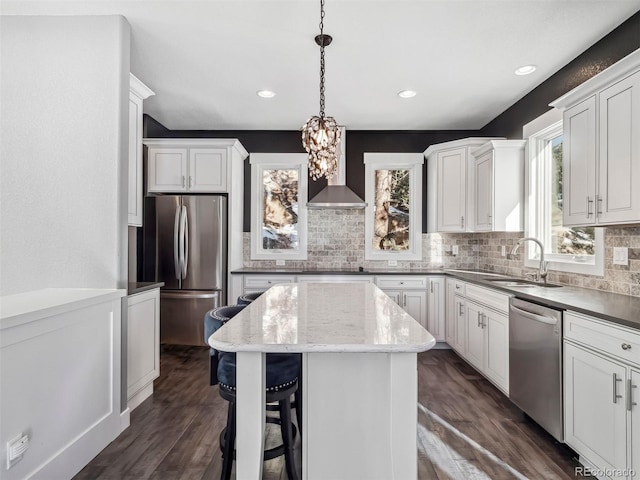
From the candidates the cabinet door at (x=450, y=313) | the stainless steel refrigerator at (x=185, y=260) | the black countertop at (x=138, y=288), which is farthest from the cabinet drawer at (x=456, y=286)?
the black countertop at (x=138, y=288)

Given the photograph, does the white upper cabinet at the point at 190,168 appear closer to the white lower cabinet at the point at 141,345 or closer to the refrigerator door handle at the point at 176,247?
the refrigerator door handle at the point at 176,247

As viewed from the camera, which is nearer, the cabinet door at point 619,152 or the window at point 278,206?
the cabinet door at point 619,152

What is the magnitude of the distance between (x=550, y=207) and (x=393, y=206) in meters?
1.87

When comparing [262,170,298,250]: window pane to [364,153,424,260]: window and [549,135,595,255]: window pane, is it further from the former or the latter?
[549,135,595,255]: window pane

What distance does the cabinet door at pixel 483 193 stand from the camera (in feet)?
11.6

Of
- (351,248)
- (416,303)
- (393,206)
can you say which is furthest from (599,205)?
(351,248)

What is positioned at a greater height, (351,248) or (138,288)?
(351,248)

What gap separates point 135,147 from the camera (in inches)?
102

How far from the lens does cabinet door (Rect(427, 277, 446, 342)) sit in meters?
4.05

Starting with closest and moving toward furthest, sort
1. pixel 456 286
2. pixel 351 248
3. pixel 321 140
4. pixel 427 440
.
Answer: pixel 321 140, pixel 427 440, pixel 456 286, pixel 351 248

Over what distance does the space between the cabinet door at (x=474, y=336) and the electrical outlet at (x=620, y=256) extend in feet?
3.61

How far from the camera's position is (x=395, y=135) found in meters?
4.65

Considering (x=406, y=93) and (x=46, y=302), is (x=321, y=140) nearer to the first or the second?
(x=46, y=302)

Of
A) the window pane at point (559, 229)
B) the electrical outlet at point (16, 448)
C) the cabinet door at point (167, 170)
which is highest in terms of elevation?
the cabinet door at point (167, 170)
